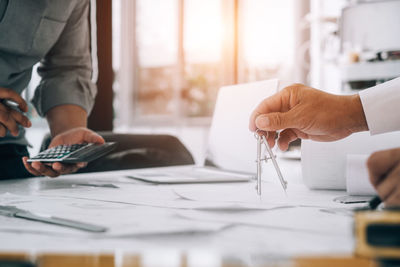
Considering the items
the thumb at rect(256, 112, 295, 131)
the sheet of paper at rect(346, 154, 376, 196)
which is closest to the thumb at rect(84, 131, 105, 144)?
the thumb at rect(256, 112, 295, 131)

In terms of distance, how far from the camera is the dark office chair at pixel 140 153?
1379mm

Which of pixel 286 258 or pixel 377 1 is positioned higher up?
pixel 377 1

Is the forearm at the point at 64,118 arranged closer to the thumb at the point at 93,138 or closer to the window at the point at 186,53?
the thumb at the point at 93,138

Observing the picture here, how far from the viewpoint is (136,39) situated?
4688mm

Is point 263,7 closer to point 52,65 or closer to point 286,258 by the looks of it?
point 52,65

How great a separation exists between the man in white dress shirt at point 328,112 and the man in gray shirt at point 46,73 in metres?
0.44

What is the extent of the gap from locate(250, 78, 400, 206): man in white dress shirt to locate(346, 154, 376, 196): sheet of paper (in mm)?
93

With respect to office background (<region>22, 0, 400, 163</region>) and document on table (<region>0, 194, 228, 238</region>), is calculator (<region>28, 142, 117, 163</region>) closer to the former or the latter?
document on table (<region>0, 194, 228, 238</region>)

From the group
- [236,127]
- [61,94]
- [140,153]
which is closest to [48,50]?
[61,94]

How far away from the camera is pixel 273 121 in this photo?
0.78 metres

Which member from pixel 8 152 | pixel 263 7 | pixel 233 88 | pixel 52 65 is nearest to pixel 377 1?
pixel 263 7

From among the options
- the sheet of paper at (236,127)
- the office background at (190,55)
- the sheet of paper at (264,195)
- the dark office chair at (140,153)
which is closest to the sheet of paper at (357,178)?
the sheet of paper at (264,195)

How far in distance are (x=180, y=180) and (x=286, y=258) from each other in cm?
57

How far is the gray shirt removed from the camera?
1085 mm
